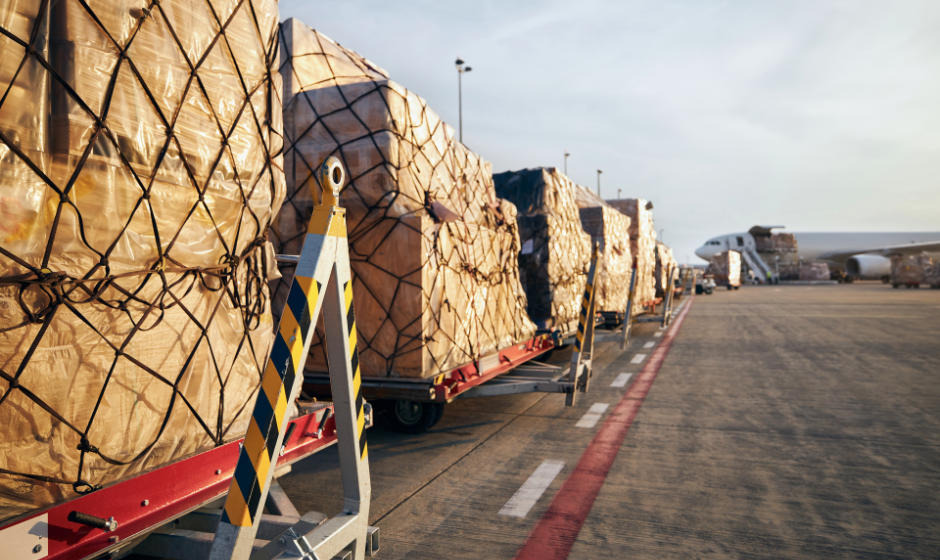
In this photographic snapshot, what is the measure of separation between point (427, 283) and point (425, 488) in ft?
4.93

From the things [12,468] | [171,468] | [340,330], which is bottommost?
[171,468]

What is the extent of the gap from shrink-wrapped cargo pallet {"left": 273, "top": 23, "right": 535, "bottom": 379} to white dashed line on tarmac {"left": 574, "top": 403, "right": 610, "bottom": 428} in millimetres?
1548

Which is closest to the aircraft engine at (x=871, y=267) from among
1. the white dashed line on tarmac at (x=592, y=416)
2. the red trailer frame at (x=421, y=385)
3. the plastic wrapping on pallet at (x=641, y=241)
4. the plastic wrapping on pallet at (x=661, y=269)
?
the plastic wrapping on pallet at (x=661, y=269)

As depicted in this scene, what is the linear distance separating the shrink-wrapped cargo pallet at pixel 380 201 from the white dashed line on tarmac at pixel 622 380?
347cm

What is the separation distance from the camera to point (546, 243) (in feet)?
26.5


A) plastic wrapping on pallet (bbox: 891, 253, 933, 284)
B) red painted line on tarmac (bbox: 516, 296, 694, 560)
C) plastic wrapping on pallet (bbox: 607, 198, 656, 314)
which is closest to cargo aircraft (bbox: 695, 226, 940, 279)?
plastic wrapping on pallet (bbox: 891, 253, 933, 284)

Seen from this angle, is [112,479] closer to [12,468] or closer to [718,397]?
[12,468]

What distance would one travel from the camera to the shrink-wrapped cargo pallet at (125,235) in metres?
1.68

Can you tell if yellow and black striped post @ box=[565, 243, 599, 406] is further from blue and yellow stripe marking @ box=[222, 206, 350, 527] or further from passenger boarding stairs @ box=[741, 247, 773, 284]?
passenger boarding stairs @ box=[741, 247, 773, 284]

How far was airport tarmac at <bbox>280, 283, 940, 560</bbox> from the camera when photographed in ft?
10.5

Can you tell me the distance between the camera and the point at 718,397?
22.4 ft

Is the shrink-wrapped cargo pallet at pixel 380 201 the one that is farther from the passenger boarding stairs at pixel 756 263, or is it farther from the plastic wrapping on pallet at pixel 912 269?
the passenger boarding stairs at pixel 756 263

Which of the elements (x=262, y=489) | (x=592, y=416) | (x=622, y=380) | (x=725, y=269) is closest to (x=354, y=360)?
(x=262, y=489)

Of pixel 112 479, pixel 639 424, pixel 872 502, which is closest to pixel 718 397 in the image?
pixel 639 424
